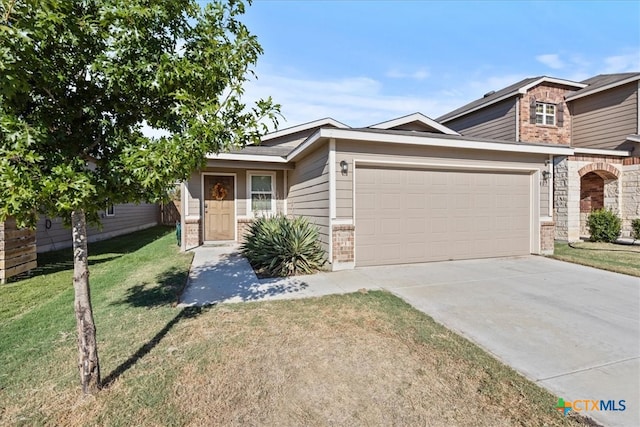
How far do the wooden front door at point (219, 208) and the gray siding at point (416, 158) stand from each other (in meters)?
4.88

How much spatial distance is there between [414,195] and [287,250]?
127 inches

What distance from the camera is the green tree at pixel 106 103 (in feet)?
6.16

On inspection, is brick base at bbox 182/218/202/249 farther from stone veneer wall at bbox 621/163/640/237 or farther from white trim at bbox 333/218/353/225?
stone veneer wall at bbox 621/163/640/237

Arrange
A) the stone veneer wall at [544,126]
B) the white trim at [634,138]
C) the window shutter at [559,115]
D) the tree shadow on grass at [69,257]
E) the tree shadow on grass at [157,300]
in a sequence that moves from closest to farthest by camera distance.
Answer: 1. the tree shadow on grass at [157,300]
2. the tree shadow on grass at [69,257]
3. the white trim at [634,138]
4. the stone veneer wall at [544,126]
5. the window shutter at [559,115]

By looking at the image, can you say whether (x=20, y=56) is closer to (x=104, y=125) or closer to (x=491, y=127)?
(x=104, y=125)

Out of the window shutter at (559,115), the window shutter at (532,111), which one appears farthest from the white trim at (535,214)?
the window shutter at (559,115)

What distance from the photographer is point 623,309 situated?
14.1 ft

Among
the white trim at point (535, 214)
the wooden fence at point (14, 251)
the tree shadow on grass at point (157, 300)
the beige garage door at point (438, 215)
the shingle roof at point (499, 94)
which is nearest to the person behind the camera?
the tree shadow on grass at point (157, 300)

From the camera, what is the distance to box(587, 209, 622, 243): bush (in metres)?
10.5

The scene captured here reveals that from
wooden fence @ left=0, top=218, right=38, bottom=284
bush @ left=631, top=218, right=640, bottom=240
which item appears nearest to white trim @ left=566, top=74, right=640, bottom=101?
bush @ left=631, top=218, right=640, bottom=240

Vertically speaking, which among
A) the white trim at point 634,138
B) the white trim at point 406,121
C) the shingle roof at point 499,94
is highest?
the shingle roof at point 499,94

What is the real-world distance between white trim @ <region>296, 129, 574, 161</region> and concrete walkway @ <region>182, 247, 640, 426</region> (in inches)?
108

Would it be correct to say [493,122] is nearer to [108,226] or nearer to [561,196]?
[561,196]

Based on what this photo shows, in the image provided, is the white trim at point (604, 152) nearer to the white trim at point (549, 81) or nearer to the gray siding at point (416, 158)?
the white trim at point (549, 81)
